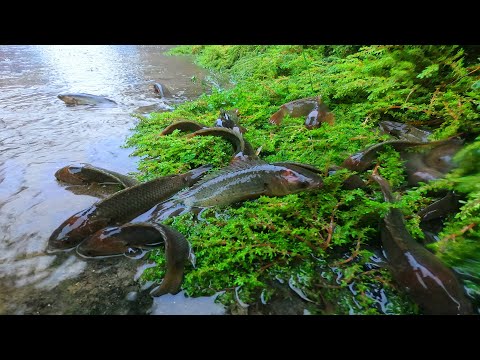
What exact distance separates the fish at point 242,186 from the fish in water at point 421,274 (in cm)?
86

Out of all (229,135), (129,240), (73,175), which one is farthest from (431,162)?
(73,175)

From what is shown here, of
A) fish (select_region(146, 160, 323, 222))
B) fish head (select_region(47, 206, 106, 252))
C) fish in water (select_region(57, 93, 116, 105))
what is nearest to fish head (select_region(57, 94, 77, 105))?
fish in water (select_region(57, 93, 116, 105))

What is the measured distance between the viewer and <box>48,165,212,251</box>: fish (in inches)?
118

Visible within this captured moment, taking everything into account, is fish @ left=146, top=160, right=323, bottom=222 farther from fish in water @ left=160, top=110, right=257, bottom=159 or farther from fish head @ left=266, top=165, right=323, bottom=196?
fish in water @ left=160, top=110, right=257, bottom=159

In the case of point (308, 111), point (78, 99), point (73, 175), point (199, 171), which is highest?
point (308, 111)

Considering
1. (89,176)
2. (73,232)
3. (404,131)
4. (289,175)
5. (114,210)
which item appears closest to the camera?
(73,232)

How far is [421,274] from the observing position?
2279mm

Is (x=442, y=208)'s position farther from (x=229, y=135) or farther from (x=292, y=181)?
(x=229, y=135)

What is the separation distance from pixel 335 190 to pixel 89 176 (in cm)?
301

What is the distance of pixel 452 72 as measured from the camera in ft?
15.0

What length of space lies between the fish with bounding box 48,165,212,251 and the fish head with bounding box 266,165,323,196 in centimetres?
117

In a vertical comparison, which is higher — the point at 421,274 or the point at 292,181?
the point at 292,181
